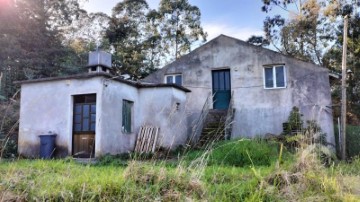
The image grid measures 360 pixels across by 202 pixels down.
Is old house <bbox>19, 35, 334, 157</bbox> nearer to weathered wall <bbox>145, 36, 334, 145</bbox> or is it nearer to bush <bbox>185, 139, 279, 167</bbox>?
weathered wall <bbox>145, 36, 334, 145</bbox>

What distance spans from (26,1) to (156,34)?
440 inches

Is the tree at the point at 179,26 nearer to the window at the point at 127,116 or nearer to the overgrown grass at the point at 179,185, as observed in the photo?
the window at the point at 127,116

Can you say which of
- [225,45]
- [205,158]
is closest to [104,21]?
[225,45]

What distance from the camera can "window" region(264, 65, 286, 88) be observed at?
46.3 feet

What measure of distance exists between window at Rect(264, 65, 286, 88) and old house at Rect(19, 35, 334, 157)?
5cm

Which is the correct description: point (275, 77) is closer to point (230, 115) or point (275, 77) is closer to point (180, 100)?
point (230, 115)

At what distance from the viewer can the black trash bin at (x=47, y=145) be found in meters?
10.4

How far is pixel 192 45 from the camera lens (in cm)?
2920

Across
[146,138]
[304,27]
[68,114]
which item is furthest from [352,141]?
Result: [68,114]

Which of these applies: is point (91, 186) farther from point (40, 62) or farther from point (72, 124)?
point (40, 62)

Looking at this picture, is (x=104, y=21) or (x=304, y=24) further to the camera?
(x=104, y=21)

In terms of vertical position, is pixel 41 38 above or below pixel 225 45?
above

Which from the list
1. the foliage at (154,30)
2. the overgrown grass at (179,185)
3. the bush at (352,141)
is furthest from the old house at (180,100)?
the foliage at (154,30)

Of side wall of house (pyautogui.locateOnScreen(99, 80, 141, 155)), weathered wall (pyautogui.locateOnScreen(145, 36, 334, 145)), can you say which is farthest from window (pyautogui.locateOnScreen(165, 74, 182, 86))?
side wall of house (pyautogui.locateOnScreen(99, 80, 141, 155))
